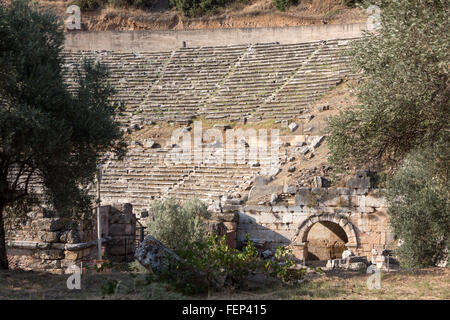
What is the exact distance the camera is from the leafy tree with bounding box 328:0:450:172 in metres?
Result: 9.20

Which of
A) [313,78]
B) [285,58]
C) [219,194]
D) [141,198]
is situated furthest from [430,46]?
[285,58]

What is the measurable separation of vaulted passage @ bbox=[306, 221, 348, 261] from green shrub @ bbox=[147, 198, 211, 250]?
5006mm

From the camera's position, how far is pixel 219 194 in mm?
21344

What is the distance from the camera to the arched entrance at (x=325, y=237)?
59.8 ft

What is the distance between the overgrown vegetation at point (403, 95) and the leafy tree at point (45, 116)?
176 inches

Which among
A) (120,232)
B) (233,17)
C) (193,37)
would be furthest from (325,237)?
(233,17)

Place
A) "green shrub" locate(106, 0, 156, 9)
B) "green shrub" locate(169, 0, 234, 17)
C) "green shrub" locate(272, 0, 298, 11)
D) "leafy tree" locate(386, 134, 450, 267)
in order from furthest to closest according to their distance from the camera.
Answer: "green shrub" locate(106, 0, 156, 9) < "green shrub" locate(169, 0, 234, 17) < "green shrub" locate(272, 0, 298, 11) < "leafy tree" locate(386, 134, 450, 267)

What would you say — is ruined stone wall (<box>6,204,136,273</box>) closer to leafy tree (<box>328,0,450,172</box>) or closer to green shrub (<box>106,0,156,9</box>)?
leafy tree (<box>328,0,450,172</box>)

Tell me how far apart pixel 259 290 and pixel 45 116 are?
4.38m

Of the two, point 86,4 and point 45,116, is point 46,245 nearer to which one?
point 45,116

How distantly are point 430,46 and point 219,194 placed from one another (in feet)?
42.7

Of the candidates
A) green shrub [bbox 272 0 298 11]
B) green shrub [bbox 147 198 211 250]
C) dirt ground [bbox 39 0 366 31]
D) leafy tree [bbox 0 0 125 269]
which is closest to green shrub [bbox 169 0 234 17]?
dirt ground [bbox 39 0 366 31]

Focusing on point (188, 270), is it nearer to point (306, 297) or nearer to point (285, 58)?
point (306, 297)

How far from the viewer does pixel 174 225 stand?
1537 cm
